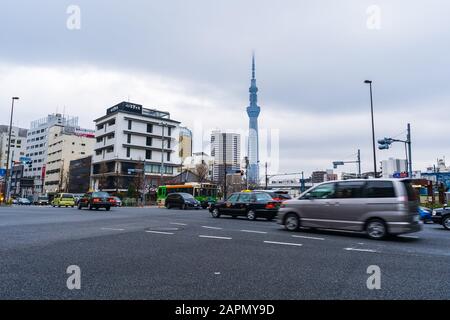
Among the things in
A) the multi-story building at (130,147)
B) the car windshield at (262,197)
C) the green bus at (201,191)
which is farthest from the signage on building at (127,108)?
the car windshield at (262,197)

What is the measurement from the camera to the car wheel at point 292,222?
36.9 ft

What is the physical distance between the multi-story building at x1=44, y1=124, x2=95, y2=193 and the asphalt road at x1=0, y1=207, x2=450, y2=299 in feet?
312

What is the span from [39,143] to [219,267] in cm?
12388

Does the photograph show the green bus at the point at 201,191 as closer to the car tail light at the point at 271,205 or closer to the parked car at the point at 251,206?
the parked car at the point at 251,206

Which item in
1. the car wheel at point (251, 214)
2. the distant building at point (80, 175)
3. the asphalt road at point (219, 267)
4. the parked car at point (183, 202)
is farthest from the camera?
A: the distant building at point (80, 175)

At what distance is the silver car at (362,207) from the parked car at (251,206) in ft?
15.9

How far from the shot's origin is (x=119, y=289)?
4.33 meters

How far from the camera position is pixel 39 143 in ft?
362

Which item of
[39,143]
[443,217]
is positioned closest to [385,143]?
[443,217]

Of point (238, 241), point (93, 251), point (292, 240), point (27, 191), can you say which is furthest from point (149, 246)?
point (27, 191)

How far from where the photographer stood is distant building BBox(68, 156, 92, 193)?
78.6 metres

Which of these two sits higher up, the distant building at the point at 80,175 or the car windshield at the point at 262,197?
the distant building at the point at 80,175

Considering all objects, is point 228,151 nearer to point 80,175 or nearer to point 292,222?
point 80,175

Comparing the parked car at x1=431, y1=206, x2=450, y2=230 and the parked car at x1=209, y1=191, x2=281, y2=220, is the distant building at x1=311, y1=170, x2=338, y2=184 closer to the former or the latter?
the parked car at x1=209, y1=191, x2=281, y2=220
